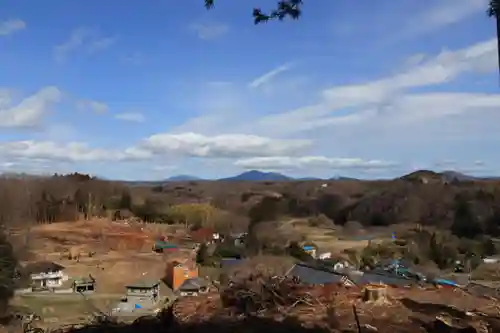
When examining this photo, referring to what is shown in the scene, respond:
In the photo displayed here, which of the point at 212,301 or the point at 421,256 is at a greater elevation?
the point at 212,301

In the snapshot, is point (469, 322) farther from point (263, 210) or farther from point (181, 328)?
point (263, 210)

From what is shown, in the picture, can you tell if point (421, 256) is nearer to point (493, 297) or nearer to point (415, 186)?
point (493, 297)

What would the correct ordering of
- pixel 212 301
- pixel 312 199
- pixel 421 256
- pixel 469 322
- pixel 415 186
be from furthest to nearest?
pixel 312 199
pixel 415 186
pixel 421 256
pixel 212 301
pixel 469 322

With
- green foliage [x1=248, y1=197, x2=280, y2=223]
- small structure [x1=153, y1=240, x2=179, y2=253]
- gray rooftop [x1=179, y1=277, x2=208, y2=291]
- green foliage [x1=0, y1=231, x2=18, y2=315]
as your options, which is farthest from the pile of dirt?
gray rooftop [x1=179, y1=277, x2=208, y2=291]

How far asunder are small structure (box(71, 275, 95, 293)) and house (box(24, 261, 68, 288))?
75cm

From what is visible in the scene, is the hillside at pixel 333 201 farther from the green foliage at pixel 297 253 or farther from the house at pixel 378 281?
the house at pixel 378 281

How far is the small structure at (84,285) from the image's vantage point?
27.9 m

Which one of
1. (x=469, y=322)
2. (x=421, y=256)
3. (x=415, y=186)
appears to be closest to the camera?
(x=469, y=322)

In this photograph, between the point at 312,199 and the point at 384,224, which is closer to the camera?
the point at 384,224

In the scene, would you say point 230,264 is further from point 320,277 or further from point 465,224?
point 465,224

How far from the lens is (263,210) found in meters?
56.1

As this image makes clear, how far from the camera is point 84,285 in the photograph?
2878 cm

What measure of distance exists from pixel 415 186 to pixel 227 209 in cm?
2066

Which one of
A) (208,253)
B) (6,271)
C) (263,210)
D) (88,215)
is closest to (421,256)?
(208,253)
